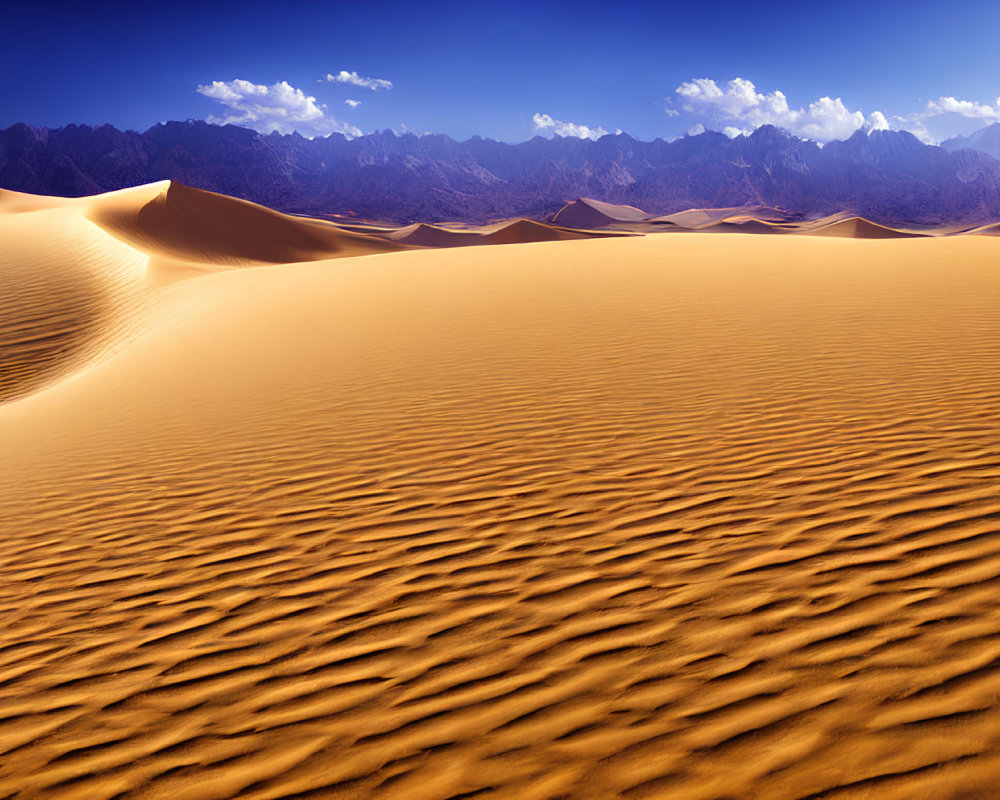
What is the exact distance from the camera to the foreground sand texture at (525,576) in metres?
2.30

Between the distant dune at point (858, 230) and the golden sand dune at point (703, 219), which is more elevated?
the golden sand dune at point (703, 219)

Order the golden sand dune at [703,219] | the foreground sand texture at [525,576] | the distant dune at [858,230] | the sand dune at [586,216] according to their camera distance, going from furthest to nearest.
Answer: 1. the sand dune at [586,216]
2. the golden sand dune at [703,219]
3. the distant dune at [858,230]
4. the foreground sand texture at [525,576]

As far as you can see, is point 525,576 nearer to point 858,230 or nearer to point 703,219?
point 858,230

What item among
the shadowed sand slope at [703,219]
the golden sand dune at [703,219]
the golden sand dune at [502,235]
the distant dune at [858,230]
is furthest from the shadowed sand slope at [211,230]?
the shadowed sand slope at [703,219]

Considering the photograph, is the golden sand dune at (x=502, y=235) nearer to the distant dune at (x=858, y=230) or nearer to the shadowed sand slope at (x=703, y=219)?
the distant dune at (x=858, y=230)

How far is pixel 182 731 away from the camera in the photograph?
2598 millimetres

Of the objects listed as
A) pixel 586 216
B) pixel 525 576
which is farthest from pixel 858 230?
pixel 525 576

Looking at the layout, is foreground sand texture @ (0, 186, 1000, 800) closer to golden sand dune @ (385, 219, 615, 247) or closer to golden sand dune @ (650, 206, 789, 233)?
golden sand dune @ (385, 219, 615, 247)

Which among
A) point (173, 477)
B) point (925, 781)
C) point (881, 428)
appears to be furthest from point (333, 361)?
point (925, 781)

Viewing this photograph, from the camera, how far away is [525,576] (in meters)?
3.43

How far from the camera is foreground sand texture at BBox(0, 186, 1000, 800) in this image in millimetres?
2303

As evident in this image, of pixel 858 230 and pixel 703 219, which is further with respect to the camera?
pixel 703 219

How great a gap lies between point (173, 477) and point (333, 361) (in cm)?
373

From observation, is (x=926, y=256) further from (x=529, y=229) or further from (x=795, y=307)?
(x=529, y=229)
